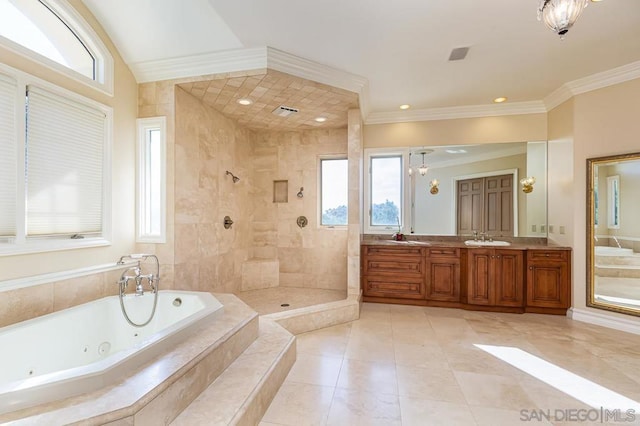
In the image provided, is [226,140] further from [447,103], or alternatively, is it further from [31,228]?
[447,103]

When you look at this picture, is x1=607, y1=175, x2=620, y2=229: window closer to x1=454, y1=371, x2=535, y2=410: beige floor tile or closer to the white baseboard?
the white baseboard

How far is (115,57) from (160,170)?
1171mm

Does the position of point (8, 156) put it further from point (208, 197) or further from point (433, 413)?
point (433, 413)

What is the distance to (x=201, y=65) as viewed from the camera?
2.95 metres

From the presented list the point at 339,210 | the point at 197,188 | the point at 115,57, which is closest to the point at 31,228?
the point at 197,188

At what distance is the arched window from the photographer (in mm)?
2115

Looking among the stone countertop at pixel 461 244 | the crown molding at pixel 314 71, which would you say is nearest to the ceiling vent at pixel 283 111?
the crown molding at pixel 314 71

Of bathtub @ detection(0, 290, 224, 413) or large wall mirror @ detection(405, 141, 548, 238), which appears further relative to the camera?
large wall mirror @ detection(405, 141, 548, 238)

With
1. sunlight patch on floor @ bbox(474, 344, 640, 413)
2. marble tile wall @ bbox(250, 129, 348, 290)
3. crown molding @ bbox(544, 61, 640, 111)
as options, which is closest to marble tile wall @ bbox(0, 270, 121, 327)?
marble tile wall @ bbox(250, 129, 348, 290)

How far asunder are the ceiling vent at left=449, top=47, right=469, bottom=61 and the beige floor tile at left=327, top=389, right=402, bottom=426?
3.07 meters

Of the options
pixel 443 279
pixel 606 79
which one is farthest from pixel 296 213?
pixel 606 79

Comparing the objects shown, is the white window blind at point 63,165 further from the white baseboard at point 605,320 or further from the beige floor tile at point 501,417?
the white baseboard at point 605,320

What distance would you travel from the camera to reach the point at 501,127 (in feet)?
13.6

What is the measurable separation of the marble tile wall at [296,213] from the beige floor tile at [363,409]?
8.28ft
